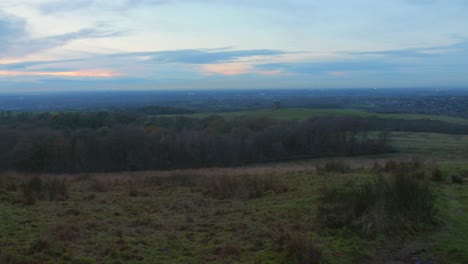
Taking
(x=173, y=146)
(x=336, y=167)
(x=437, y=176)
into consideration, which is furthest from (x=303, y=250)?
(x=173, y=146)

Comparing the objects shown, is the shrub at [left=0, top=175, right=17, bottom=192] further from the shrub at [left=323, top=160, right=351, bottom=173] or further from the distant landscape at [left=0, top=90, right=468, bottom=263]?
the shrub at [left=323, top=160, right=351, bottom=173]

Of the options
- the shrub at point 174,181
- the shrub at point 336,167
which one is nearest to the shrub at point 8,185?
the shrub at point 174,181

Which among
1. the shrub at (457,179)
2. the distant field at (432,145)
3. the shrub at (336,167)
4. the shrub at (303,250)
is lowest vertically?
the distant field at (432,145)

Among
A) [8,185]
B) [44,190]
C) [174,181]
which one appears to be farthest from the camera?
[174,181]

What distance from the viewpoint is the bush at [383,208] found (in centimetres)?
746

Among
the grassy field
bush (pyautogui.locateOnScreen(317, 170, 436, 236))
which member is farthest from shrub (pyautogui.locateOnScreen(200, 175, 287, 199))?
bush (pyautogui.locateOnScreen(317, 170, 436, 236))

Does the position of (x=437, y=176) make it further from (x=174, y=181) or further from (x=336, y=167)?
(x=174, y=181)

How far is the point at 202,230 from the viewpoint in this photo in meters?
7.82

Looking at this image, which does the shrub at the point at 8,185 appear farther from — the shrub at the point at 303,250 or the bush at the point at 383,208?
the shrub at the point at 303,250

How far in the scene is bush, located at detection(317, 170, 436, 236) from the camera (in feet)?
24.5

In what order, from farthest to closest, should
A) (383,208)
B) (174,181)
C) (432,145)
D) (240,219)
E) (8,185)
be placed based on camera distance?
(432,145)
(174,181)
(8,185)
(240,219)
(383,208)

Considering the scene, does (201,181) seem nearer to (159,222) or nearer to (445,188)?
(159,222)

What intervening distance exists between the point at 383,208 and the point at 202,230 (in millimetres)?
3518

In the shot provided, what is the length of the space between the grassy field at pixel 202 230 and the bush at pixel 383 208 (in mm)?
209
